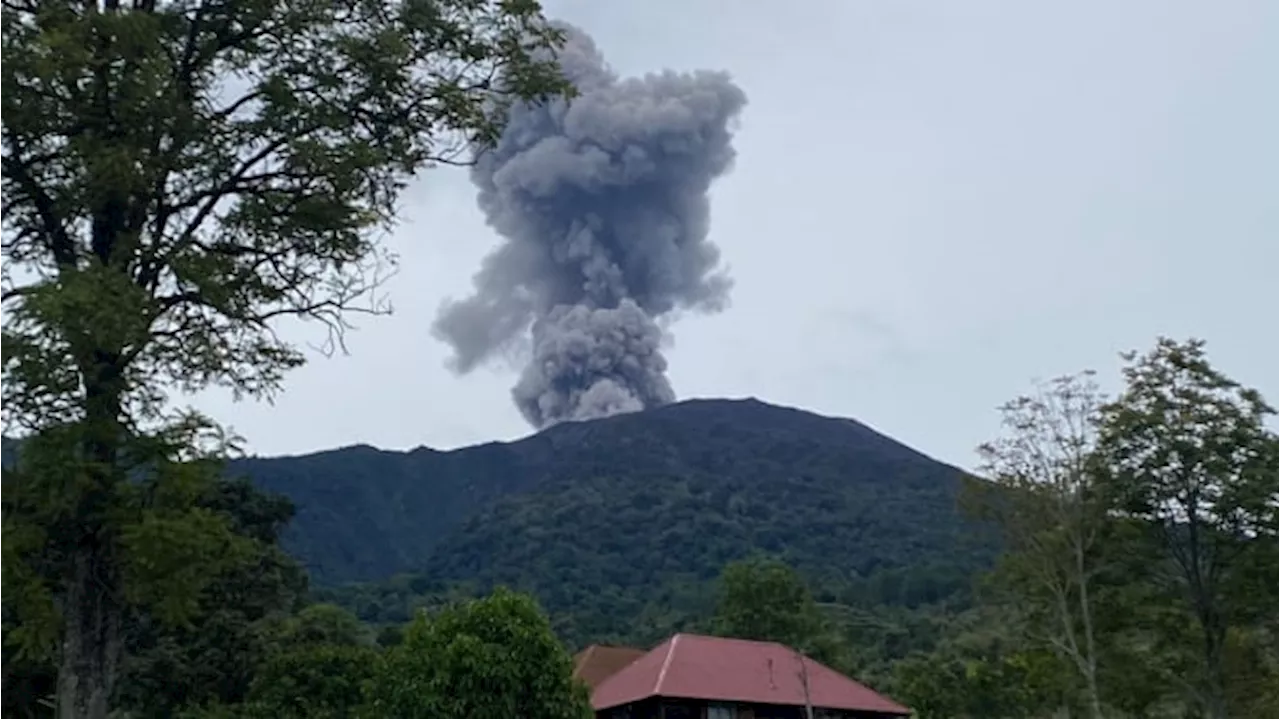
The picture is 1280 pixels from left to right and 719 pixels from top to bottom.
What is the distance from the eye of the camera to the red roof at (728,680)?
126 feet

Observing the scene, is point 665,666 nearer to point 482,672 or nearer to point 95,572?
point 482,672

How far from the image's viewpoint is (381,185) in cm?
858

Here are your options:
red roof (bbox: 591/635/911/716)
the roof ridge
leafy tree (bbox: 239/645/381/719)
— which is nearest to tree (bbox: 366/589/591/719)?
leafy tree (bbox: 239/645/381/719)

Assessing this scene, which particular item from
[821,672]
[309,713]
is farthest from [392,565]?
[309,713]

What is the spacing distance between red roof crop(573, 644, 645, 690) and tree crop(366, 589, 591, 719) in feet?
46.9

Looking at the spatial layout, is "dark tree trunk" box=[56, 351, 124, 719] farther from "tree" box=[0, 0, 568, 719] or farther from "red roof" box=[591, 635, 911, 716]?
"red roof" box=[591, 635, 911, 716]

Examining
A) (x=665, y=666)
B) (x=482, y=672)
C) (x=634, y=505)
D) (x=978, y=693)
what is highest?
(x=634, y=505)

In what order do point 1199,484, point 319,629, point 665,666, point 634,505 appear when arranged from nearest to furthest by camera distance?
point 1199,484
point 319,629
point 665,666
point 634,505

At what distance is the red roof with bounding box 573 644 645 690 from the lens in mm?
42406

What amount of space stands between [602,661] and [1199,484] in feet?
70.6

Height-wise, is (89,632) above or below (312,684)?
above

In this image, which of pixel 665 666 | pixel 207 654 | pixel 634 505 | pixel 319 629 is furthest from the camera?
pixel 634 505

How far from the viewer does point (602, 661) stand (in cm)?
4350

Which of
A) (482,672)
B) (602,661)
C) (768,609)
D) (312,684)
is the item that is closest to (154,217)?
(482,672)
